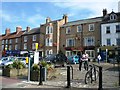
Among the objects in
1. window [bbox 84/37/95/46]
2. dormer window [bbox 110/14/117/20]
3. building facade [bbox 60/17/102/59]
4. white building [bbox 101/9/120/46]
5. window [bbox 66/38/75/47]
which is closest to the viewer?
white building [bbox 101/9/120/46]

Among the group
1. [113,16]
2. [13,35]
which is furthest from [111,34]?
[13,35]

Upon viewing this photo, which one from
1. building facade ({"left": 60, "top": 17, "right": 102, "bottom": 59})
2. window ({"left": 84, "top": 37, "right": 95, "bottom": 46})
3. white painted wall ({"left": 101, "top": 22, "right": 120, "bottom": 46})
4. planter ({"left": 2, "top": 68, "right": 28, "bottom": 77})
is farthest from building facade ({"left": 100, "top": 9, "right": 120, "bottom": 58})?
planter ({"left": 2, "top": 68, "right": 28, "bottom": 77})

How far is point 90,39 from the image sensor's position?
42.6m

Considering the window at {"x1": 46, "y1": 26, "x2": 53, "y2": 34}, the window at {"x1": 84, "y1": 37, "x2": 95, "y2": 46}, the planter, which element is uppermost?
Answer: the window at {"x1": 46, "y1": 26, "x2": 53, "y2": 34}

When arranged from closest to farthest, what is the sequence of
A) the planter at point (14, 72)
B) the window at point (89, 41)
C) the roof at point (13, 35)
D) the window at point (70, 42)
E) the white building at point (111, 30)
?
the planter at point (14, 72)
the white building at point (111, 30)
the window at point (89, 41)
the window at point (70, 42)
the roof at point (13, 35)

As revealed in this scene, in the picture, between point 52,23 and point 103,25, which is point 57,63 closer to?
point 103,25

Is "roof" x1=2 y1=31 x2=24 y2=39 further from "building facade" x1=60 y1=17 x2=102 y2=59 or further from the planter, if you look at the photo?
the planter

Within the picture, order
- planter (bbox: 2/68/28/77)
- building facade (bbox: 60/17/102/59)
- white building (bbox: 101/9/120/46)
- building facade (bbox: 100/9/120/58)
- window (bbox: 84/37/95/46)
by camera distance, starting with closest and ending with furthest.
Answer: planter (bbox: 2/68/28/77) → building facade (bbox: 100/9/120/58) → white building (bbox: 101/9/120/46) → building facade (bbox: 60/17/102/59) → window (bbox: 84/37/95/46)

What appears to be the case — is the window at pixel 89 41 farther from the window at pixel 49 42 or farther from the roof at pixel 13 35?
the roof at pixel 13 35

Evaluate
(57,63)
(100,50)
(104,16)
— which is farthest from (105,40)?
(57,63)

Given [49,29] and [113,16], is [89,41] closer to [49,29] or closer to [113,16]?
[113,16]

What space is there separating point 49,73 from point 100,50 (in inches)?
1055

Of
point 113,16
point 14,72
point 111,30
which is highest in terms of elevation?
point 113,16

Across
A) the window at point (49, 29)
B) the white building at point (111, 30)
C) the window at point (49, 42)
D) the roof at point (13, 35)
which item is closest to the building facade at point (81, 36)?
the white building at point (111, 30)
